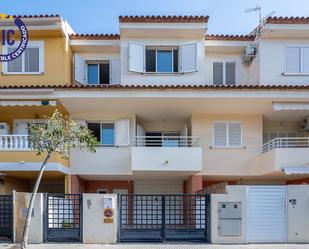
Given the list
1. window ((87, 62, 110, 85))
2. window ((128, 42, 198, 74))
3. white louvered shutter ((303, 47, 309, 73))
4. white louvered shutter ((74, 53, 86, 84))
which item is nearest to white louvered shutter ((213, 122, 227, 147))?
window ((128, 42, 198, 74))

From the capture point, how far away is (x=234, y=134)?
734 inches

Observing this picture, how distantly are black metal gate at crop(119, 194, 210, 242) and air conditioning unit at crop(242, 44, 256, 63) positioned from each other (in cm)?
888

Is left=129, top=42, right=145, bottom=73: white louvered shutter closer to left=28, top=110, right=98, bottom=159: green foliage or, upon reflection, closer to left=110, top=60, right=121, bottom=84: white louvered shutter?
left=110, top=60, right=121, bottom=84: white louvered shutter

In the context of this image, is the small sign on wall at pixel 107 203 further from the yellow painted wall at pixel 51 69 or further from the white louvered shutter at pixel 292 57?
the white louvered shutter at pixel 292 57

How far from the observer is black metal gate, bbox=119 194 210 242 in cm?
1310

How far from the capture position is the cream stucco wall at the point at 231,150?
18312mm

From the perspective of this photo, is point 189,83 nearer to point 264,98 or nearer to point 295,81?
point 264,98

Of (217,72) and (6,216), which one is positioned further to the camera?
(217,72)

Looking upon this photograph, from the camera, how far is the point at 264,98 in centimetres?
1636

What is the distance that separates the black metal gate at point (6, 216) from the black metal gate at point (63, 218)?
4.36 feet

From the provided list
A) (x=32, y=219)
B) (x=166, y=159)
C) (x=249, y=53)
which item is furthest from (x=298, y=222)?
(x=32, y=219)

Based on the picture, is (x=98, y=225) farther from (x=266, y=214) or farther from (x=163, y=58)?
(x=163, y=58)

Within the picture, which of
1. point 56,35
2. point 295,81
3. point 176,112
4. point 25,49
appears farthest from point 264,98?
point 25,49

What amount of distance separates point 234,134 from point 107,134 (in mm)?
6515
